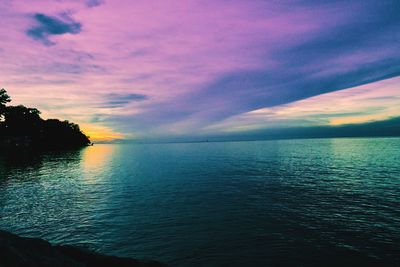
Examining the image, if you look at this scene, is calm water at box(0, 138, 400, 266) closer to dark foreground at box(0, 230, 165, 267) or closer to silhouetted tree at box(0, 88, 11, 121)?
dark foreground at box(0, 230, 165, 267)

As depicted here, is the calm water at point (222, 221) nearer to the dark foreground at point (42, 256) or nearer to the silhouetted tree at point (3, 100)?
the dark foreground at point (42, 256)

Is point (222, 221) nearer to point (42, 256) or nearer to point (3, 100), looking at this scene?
point (42, 256)

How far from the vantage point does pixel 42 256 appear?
11.6 metres

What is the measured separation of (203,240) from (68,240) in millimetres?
12110

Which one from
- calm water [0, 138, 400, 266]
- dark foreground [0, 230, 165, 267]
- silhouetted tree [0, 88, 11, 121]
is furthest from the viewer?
silhouetted tree [0, 88, 11, 121]

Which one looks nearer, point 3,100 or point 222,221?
point 222,221

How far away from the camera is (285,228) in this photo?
22.6 m

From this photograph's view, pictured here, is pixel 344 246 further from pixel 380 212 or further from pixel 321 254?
pixel 380 212

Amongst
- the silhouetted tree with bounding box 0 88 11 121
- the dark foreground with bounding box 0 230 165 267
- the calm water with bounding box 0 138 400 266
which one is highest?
the silhouetted tree with bounding box 0 88 11 121

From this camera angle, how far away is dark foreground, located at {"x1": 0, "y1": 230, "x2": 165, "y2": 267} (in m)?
10.2

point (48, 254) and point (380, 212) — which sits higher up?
point (48, 254)

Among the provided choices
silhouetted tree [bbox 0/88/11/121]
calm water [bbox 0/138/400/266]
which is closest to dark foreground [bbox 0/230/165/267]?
calm water [bbox 0/138/400/266]

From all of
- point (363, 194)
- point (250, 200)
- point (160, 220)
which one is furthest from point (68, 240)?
point (363, 194)

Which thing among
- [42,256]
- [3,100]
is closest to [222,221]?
[42,256]
